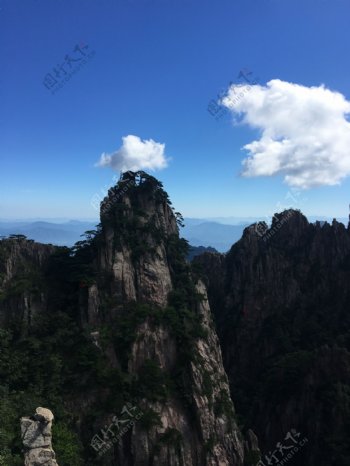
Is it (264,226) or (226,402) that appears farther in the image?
(264,226)

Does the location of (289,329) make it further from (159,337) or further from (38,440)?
(38,440)

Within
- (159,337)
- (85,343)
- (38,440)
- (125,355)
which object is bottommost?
(125,355)

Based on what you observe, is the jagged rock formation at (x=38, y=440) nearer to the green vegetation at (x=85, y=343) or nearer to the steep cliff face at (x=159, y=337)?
the green vegetation at (x=85, y=343)

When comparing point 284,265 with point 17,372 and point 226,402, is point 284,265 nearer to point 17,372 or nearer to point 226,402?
point 226,402

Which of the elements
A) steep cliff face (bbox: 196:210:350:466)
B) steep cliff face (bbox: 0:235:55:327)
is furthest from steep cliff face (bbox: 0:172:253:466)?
steep cliff face (bbox: 196:210:350:466)

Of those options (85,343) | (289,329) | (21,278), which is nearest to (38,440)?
(85,343)

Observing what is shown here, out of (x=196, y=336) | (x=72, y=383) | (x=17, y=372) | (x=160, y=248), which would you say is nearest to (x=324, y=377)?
(x=196, y=336)

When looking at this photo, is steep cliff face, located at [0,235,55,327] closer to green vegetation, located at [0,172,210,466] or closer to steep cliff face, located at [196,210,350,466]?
green vegetation, located at [0,172,210,466]
